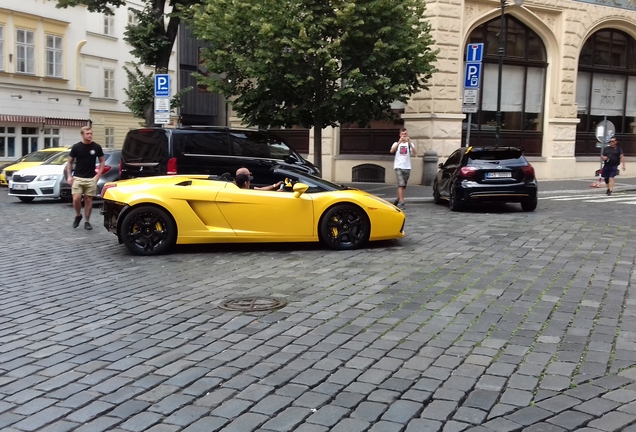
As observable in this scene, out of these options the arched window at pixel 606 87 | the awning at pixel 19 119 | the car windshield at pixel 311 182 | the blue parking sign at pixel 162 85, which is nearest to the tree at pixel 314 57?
the blue parking sign at pixel 162 85

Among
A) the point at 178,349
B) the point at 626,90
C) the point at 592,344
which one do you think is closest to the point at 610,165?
the point at 626,90

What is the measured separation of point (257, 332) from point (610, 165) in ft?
58.3

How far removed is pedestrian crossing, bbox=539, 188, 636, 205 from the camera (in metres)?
18.4

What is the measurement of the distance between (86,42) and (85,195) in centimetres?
2866

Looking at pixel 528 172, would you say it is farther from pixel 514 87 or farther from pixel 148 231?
pixel 514 87

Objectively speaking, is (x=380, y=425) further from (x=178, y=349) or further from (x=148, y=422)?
(x=178, y=349)

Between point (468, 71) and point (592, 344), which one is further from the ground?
point (468, 71)

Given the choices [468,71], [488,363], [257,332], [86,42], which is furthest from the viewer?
[86,42]

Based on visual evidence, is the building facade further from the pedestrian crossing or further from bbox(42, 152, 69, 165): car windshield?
the pedestrian crossing

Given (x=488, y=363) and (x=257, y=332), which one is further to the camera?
(x=257, y=332)

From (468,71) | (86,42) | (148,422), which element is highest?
(86,42)

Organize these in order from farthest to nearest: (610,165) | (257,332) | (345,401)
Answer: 1. (610,165)
2. (257,332)
3. (345,401)

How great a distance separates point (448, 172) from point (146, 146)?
6.85 meters

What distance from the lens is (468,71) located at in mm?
19000
